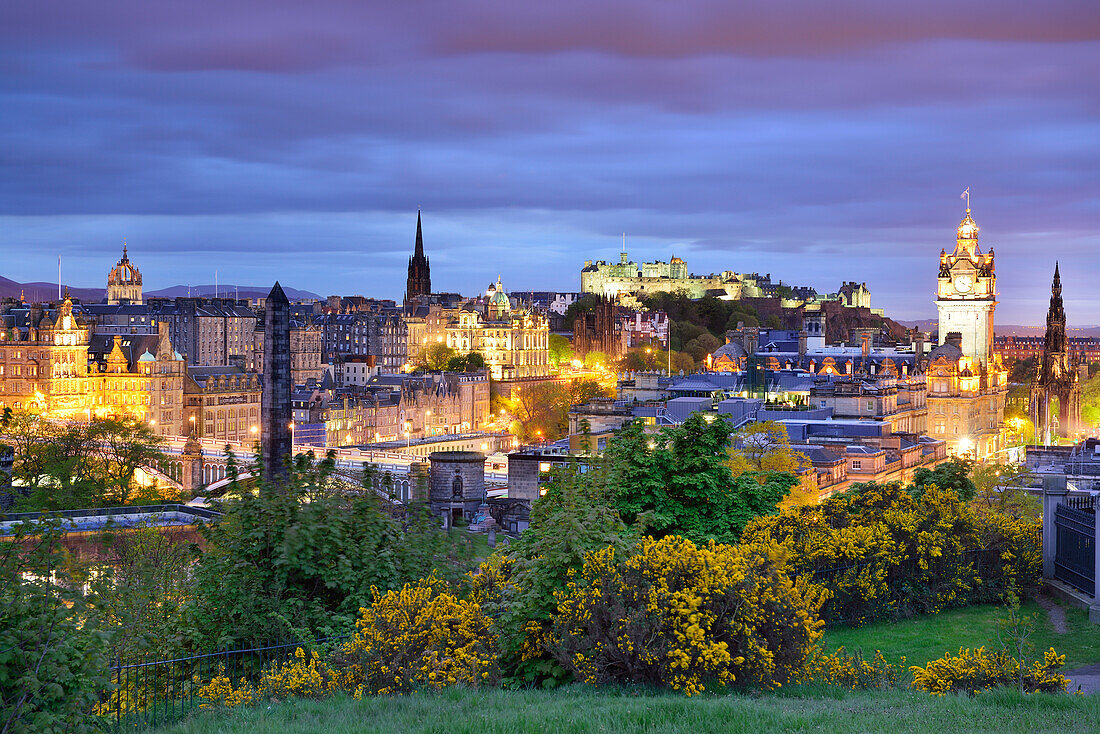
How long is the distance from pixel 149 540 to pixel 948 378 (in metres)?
81.6

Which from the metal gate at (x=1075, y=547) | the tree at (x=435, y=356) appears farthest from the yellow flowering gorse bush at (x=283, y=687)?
the tree at (x=435, y=356)

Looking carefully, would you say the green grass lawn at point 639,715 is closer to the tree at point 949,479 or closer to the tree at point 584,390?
the tree at point 949,479

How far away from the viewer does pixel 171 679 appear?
17.1 m

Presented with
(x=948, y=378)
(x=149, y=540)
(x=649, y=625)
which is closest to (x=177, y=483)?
(x=149, y=540)

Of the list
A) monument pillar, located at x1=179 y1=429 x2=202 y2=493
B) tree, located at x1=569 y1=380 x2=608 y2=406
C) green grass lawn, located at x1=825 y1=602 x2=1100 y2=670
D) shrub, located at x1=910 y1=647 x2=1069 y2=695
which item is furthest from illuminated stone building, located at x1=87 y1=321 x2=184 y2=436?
shrub, located at x1=910 y1=647 x2=1069 y2=695

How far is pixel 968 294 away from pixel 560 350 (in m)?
71.4

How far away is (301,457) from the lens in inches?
813

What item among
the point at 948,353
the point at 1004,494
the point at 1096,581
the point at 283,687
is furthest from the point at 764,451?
the point at 948,353

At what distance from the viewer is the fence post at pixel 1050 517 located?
27.9 meters

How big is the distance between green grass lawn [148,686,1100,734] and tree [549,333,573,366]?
6290 inches

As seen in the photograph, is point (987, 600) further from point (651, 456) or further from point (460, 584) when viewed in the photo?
point (460, 584)

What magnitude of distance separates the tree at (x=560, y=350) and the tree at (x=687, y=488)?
147581mm

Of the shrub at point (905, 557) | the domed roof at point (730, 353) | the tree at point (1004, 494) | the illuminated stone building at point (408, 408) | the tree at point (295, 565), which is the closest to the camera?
the tree at point (295, 565)

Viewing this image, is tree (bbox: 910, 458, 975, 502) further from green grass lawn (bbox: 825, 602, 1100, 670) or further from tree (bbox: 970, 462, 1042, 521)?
green grass lawn (bbox: 825, 602, 1100, 670)
